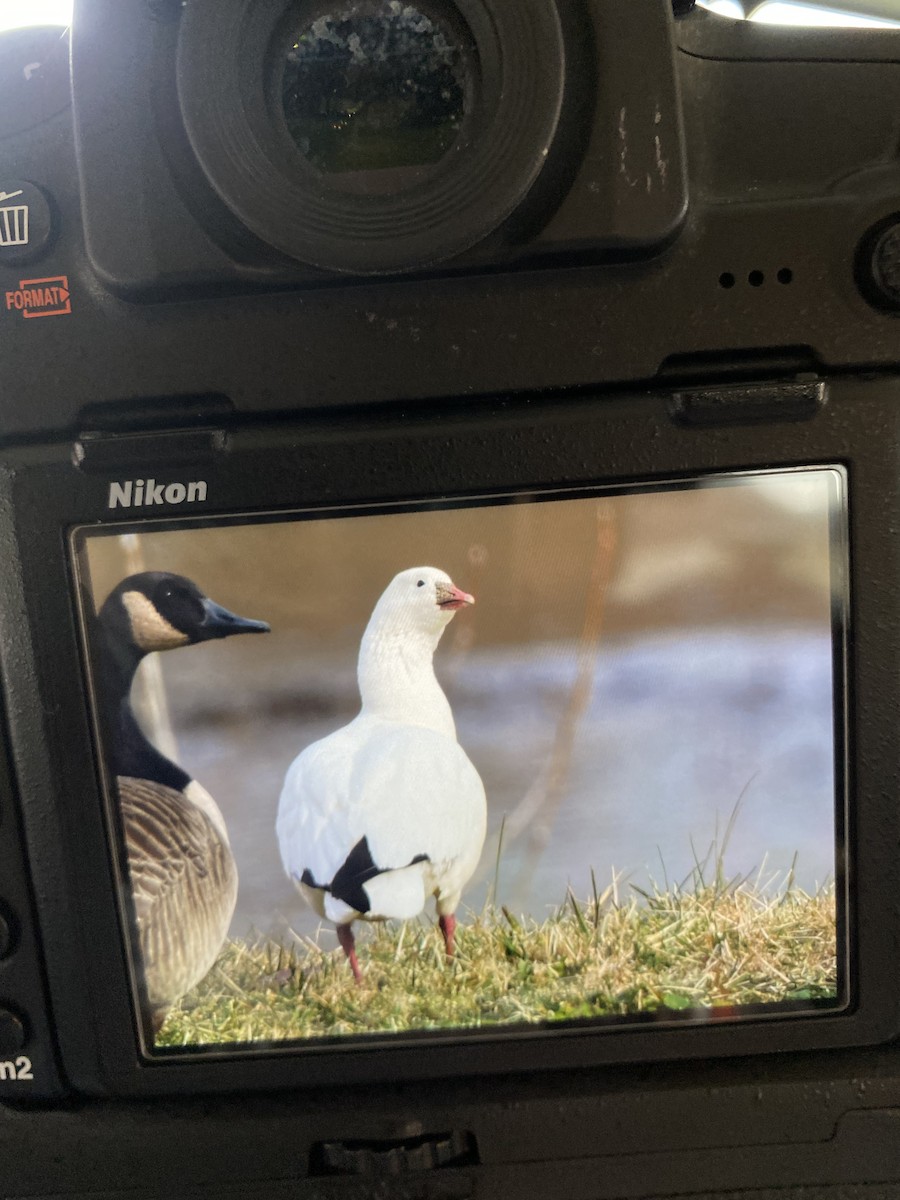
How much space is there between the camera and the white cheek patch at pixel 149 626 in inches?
20.3

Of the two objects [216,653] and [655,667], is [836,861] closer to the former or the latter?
[655,667]

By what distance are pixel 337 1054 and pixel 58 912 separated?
7.4 inches

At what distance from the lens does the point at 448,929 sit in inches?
21.2

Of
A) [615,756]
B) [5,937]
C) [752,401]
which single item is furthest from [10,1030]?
[752,401]

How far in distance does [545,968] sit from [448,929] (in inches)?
2.5

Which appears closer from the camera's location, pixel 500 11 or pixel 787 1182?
pixel 500 11

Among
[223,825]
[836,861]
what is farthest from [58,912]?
[836,861]

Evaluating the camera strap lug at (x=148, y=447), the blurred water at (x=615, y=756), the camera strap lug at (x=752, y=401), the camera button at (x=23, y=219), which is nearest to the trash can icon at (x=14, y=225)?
the camera button at (x=23, y=219)

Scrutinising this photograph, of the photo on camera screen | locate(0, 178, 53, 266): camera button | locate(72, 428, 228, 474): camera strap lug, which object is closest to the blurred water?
the photo on camera screen

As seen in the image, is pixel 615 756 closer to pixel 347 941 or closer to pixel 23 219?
pixel 347 941

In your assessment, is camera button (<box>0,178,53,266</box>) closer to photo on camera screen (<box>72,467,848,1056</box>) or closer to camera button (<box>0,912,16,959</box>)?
photo on camera screen (<box>72,467,848,1056</box>)

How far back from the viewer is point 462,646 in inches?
20.5

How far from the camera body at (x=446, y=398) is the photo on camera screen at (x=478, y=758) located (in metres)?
0.01

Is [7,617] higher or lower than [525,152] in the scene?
lower
